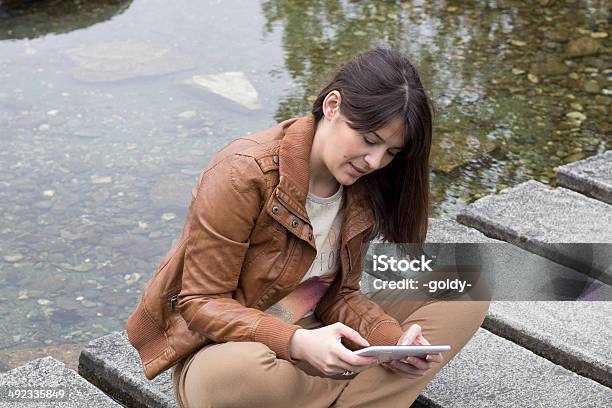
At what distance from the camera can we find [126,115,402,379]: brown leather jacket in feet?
7.57

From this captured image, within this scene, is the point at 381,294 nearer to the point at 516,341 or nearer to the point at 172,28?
the point at 516,341

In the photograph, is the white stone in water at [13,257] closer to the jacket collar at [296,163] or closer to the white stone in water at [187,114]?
the white stone in water at [187,114]

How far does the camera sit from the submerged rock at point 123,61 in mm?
5719

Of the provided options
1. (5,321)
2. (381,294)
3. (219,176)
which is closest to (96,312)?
(5,321)

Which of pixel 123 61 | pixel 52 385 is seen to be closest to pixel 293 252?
pixel 52 385

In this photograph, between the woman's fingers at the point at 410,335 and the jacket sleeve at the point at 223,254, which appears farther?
the woman's fingers at the point at 410,335

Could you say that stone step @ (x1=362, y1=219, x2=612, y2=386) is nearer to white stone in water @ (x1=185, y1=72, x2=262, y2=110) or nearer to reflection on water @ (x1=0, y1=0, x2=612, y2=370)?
reflection on water @ (x1=0, y1=0, x2=612, y2=370)

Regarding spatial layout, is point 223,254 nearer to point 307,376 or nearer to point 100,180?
point 307,376

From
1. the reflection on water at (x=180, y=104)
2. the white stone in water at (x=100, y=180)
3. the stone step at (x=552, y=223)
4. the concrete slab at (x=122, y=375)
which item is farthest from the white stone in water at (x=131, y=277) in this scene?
the stone step at (x=552, y=223)

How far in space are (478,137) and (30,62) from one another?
8.62ft

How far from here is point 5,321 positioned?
365 cm

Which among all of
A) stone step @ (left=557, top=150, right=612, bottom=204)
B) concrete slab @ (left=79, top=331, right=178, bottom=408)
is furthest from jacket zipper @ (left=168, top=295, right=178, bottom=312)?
stone step @ (left=557, top=150, right=612, bottom=204)

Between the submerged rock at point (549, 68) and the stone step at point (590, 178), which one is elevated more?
the stone step at point (590, 178)

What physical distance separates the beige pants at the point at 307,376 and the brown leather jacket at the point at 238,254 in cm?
5
